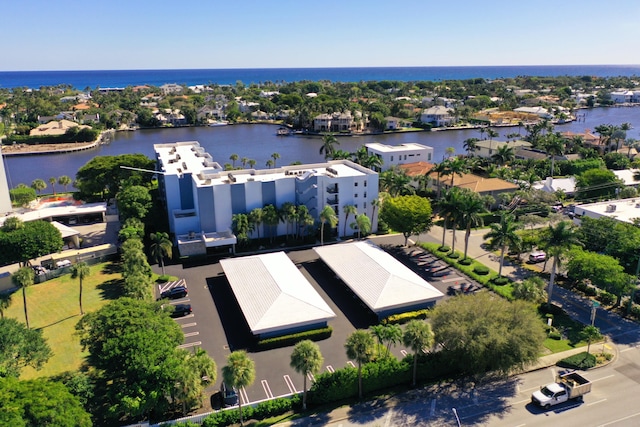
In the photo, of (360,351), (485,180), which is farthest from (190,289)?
(485,180)

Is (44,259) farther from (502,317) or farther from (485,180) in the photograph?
(485,180)

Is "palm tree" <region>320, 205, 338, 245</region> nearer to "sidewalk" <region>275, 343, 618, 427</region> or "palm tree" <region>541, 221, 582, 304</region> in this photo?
"palm tree" <region>541, 221, 582, 304</region>

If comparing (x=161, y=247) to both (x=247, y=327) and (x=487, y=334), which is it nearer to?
(x=247, y=327)

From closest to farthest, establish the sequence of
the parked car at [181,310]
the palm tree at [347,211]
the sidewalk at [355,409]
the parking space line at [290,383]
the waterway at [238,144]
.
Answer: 1. the sidewalk at [355,409]
2. the parking space line at [290,383]
3. the parked car at [181,310]
4. the palm tree at [347,211]
5. the waterway at [238,144]

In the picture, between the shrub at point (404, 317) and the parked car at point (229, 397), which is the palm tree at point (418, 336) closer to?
the shrub at point (404, 317)

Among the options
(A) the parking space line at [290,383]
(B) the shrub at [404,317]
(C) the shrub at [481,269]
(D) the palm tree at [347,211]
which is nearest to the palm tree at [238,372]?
(A) the parking space line at [290,383]
